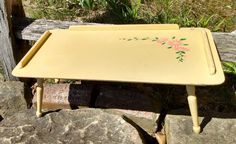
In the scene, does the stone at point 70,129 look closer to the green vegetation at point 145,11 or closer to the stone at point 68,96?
the stone at point 68,96

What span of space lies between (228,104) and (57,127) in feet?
4.57

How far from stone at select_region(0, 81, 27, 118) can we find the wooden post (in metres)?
0.21

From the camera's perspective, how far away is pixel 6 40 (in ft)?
11.3

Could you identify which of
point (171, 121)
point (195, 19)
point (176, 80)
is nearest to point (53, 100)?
point (171, 121)

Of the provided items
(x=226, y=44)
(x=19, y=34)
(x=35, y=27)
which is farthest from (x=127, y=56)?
(x=19, y=34)

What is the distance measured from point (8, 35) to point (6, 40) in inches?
2.3

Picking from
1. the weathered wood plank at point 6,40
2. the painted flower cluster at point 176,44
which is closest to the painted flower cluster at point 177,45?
the painted flower cluster at point 176,44

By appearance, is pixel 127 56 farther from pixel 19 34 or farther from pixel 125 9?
pixel 125 9

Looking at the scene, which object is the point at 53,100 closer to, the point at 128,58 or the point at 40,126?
the point at 40,126

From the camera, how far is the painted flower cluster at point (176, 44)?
9.23 ft

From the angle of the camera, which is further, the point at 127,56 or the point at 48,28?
the point at 48,28

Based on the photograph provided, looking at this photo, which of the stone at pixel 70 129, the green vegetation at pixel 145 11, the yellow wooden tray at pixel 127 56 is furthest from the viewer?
the green vegetation at pixel 145 11

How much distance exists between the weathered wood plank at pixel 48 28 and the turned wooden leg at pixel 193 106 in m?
0.74

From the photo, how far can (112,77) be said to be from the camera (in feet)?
8.53
